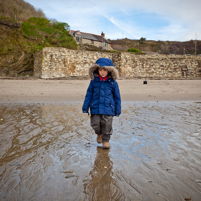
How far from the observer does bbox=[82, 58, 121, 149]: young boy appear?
10.1 ft

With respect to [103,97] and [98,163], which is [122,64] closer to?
[103,97]

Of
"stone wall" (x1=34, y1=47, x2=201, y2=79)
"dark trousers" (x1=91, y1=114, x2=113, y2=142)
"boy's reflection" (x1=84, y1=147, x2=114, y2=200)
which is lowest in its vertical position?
"boy's reflection" (x1=84, y1=147, x2=114, y2=200)

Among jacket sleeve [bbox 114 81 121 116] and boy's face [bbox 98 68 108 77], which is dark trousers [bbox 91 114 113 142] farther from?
boy's face [bbox 98 68 108 77]

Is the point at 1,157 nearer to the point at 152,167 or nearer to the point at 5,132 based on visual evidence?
the point at 5,132

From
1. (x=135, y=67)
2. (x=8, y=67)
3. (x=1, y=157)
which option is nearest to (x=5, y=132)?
(x=1, y=157)


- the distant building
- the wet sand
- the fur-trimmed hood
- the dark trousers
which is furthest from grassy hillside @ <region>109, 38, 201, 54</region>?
the dark trousers

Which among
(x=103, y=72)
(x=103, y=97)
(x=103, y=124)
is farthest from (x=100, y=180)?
(x=103, y=72)

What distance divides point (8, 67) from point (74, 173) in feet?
46.8

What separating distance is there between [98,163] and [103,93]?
1125mm

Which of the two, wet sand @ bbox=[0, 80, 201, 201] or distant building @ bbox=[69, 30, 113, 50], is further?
distant building @ bbox=[69, 30, 113, 50]

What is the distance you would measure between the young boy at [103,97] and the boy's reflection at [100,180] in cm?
49

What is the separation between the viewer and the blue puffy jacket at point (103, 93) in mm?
3078

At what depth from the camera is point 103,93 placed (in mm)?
3100

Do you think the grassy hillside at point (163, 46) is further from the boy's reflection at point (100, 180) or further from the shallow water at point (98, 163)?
the boy's reflection at point (100, 180)
